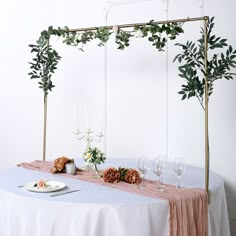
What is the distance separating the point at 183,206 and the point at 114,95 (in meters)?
2.03

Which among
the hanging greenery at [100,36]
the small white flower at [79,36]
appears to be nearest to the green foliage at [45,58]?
the hanging greenery at [100,36]

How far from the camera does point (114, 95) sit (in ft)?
13.7

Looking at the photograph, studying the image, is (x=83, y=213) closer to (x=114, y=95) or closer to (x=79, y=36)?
(x=79, y=36)

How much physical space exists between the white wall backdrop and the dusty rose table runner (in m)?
1.23

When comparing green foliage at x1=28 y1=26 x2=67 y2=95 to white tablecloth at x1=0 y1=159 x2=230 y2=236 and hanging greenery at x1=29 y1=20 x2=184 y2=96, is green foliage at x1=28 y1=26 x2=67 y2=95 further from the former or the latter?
white tablecloth at x1=0 y1=159 x2=230 y2=236

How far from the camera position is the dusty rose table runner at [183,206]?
2.28 meters

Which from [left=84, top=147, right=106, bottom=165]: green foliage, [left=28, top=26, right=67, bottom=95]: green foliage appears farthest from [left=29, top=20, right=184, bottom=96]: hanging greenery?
[left=84, top=147, right=106, bottom=165]: green foliage

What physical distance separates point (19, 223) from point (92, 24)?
248cm

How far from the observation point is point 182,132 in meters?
3.76

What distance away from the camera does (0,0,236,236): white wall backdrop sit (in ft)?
11.8

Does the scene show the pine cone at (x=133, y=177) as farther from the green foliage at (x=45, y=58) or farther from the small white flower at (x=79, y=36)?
the green foliage at (x=45, y=58)

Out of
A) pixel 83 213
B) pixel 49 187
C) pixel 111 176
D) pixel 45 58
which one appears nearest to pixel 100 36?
pixel 45 58

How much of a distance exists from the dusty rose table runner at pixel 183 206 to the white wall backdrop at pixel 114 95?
1228 mm

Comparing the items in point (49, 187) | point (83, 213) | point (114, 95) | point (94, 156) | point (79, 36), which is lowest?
point (83, 213)
